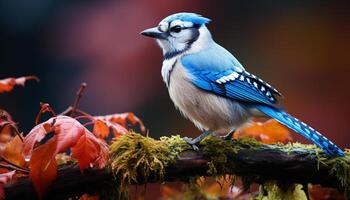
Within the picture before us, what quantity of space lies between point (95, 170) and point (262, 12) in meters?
Result: 4.03

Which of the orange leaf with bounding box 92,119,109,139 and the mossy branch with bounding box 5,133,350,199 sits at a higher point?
the orange leaf with bounding box 92,119,109,139

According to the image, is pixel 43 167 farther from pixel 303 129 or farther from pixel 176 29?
pixel 176 29

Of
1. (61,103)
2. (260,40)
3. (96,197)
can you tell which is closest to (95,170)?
(96,197)

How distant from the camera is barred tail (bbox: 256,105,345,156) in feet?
8.16

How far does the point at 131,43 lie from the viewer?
5215 mm

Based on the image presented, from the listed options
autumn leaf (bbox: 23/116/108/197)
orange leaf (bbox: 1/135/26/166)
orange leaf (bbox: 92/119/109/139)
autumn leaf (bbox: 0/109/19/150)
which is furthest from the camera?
orange leaf (bbox: 92/119/109/139)

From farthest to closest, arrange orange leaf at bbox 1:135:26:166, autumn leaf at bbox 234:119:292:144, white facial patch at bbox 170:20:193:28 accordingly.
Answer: white facial patch at bbox 170:20:193:28, autumn leaf at bbox 234:119:292:144, orange leaf at bbox 1:135:26:166

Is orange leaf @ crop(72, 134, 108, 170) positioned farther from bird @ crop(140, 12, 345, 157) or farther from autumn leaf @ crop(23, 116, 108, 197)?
bird @ crop(140, 12, 345, 157)

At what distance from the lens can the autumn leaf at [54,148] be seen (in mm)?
2113

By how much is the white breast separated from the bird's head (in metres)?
0.22

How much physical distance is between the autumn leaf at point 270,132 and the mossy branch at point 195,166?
0.24 m

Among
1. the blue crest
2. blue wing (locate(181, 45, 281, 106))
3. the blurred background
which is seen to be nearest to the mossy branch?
blue wing (locate(181, 45, 281, 106))

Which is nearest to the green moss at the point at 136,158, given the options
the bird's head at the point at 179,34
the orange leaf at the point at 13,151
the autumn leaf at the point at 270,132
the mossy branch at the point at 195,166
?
the mossy branch at the point at 195,166

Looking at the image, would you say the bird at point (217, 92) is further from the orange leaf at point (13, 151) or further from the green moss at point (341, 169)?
the orange leaf at point (13, 151)
